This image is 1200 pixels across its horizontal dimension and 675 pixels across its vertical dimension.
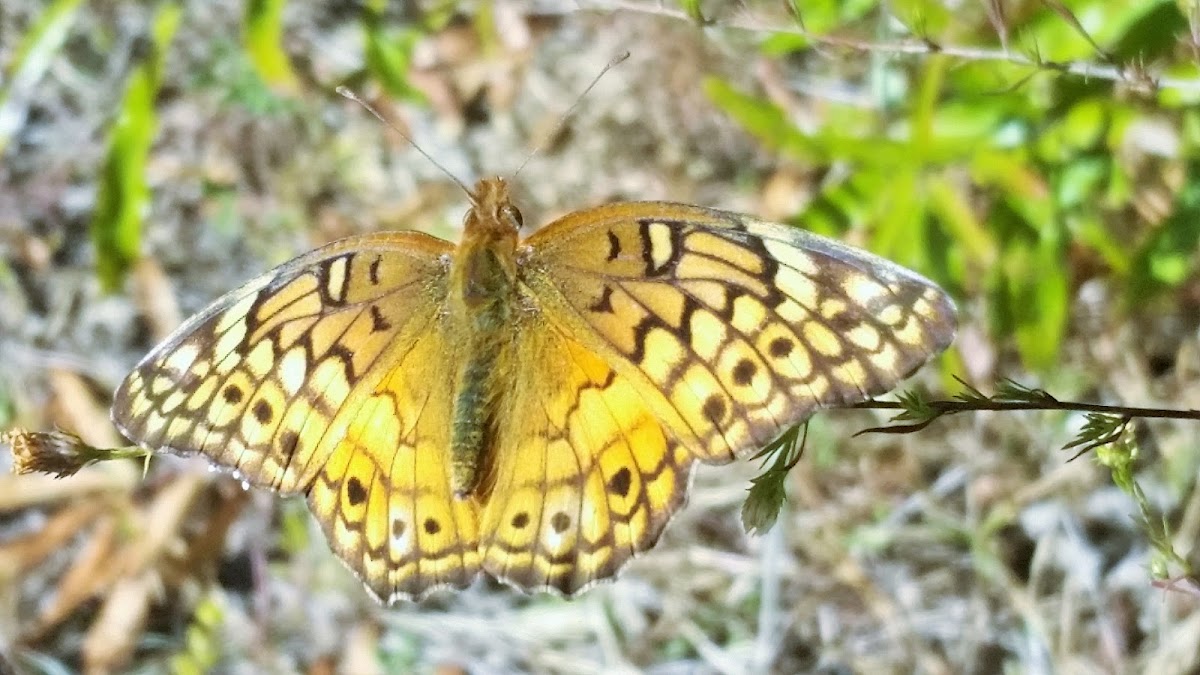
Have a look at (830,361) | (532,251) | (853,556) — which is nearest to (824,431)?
(853,556)

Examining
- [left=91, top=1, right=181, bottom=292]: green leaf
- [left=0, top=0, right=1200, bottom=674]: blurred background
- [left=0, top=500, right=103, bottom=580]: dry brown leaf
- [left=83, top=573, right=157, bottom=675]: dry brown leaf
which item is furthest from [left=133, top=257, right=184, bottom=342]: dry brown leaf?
[left=83, top=573, right=157, bottom=675]: dry brown leaf

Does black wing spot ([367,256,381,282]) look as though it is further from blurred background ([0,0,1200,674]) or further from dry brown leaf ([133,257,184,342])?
dry brown leaf ([133,257,184,342])

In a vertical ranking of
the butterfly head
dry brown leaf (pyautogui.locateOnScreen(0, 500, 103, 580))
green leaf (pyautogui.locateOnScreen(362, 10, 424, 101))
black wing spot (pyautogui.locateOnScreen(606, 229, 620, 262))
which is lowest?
dry brown leaf (pyautogui.locateOnScreen(0, 500, 103, 580))

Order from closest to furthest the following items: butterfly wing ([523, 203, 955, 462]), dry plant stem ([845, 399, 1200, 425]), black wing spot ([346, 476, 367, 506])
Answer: dry plant stem ([845, 399, 1200, 425]) < butterfly wing ([523, 203, 955, 462]) < black wing spot ([346, 476, 367, 506])

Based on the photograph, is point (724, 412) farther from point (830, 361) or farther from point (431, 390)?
point (431, 390)

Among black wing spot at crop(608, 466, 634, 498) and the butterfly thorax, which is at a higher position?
the butterfly thorax

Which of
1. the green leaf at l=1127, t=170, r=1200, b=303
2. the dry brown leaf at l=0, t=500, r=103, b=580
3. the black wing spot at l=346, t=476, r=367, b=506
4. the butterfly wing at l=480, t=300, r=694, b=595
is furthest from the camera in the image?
the dry brown leaf at l=0, t=500, r=103, b=580

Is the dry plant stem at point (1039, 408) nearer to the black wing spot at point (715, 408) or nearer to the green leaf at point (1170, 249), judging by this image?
the black wing spot at point (715, 408)
